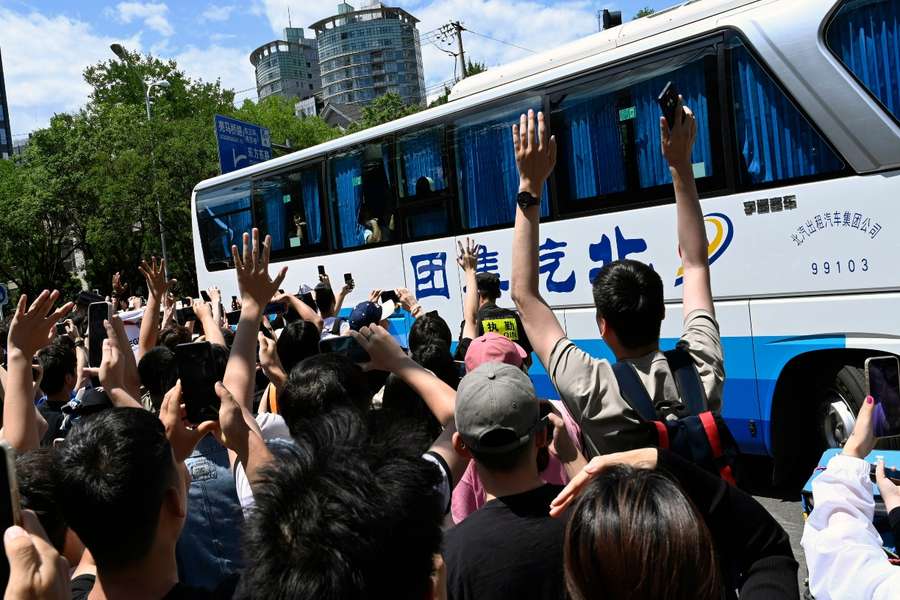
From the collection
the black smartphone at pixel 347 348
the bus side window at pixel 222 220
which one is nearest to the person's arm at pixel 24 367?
the black smartphone at pixel 347 348

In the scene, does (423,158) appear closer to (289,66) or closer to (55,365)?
(55,365)

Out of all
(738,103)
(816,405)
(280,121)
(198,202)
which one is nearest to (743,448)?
(816,405)

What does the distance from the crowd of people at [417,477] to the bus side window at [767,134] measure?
3240 millimetres

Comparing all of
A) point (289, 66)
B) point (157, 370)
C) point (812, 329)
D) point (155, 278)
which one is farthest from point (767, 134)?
point (289, 66)

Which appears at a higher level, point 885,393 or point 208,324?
point 208,324

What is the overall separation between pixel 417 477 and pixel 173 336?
3.91 meters

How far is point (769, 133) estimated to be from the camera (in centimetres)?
584

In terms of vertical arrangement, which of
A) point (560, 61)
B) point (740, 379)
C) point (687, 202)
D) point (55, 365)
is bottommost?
point (740, 379)

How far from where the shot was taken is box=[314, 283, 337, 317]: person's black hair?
21.0 feet

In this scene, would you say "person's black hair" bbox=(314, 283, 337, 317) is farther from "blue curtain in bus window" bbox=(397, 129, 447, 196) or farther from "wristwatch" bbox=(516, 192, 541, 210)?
"wristwatch" bbox=(516, 192, 541, 210)

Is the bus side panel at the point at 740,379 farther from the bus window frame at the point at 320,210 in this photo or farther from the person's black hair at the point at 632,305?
the bus window frame at the point at 320,210

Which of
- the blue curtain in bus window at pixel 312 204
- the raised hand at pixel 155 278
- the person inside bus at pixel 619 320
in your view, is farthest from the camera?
the blue curtain in bus window at pixel 312 204

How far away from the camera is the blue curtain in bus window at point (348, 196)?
32.0 feet

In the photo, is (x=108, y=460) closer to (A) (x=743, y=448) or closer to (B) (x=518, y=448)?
(B) (x=518, y=448)
